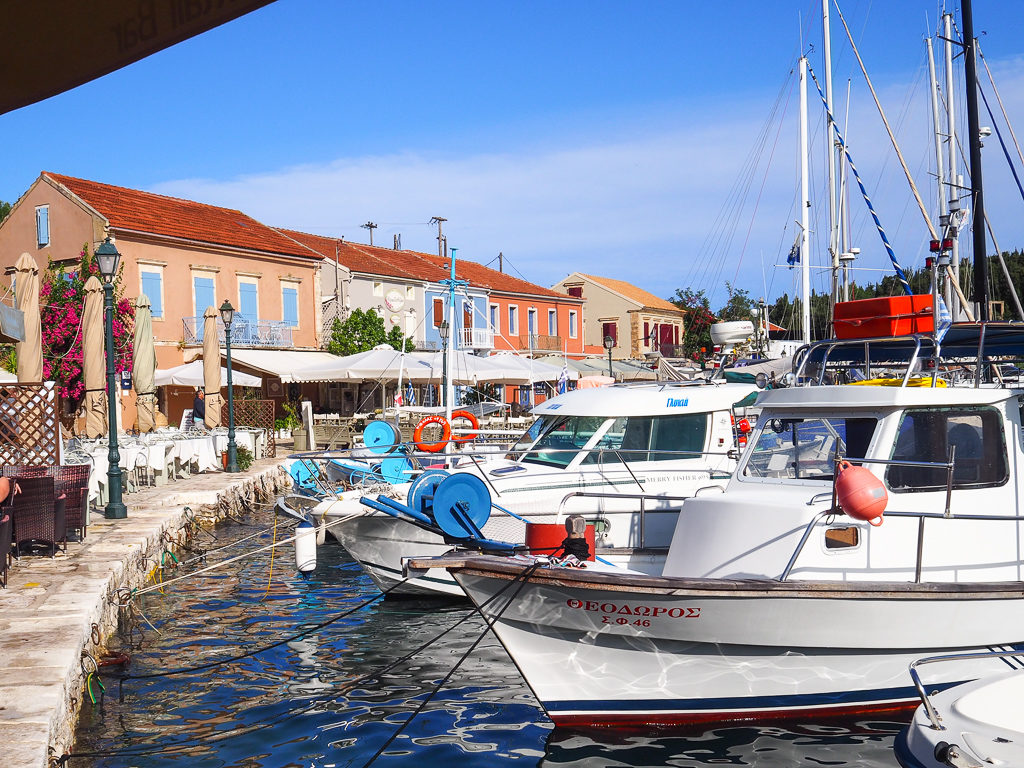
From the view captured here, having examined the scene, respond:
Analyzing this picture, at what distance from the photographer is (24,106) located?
1441 millimetres

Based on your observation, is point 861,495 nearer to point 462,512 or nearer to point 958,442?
point 958,442

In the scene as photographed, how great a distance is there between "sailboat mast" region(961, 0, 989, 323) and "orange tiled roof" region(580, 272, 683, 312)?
4013 centimetres

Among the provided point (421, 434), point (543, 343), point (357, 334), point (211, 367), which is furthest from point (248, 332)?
point (421, 434)

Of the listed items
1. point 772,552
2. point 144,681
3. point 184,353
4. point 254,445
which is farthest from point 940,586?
point 184,353

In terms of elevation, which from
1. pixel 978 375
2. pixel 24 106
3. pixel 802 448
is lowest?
pixel 802 448

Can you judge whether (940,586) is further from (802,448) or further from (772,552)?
(802,448)

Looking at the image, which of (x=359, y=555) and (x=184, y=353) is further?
(x=184, y=353)

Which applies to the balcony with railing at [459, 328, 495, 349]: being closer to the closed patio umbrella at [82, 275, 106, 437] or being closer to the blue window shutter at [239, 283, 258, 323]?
the blue window shutter at [239, 283, 258, 323]

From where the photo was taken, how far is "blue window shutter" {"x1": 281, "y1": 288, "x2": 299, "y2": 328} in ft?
117

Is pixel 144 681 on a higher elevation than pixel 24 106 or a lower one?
lower

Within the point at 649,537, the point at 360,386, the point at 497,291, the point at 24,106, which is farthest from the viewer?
the point at 497,291

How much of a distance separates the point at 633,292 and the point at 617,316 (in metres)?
4.76

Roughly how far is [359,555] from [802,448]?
220 inches

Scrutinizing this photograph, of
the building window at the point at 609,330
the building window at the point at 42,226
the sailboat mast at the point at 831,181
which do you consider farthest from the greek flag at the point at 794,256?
the building window at the point at 609,330
